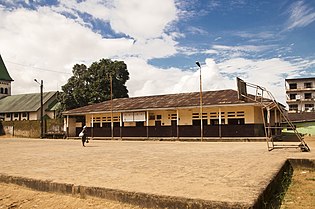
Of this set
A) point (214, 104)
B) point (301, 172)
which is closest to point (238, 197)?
point (301, 172)

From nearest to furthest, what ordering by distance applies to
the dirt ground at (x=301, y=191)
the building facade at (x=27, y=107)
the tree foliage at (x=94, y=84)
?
1. the dirt ground at (x=301, y=191)
2. the tree foliage at (x=94, y=84)
3. the building facade at (x=27, y=107)

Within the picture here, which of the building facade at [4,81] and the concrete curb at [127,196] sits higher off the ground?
the building facade at [4,81]

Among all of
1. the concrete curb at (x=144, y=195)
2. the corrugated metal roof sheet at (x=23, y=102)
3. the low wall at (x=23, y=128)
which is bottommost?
the concrete curb at (x=144, y=195)

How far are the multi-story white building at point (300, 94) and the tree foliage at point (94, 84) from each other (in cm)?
3032

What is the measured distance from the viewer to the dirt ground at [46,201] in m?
5.20

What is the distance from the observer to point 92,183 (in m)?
5.86

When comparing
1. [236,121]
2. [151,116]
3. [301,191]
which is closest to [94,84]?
[151,116]

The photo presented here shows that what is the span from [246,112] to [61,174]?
1659cm

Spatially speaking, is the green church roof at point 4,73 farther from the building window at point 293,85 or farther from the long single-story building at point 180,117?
the building window at point 293,85

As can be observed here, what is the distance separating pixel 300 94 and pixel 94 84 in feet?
118

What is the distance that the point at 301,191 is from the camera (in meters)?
6.41

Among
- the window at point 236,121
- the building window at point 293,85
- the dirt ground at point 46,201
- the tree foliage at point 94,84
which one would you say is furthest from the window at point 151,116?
the building window at point 293,85

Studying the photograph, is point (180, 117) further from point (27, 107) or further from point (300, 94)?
point (300, 94)

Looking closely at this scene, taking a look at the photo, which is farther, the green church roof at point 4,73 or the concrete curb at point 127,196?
the green church roof at point 4,73
